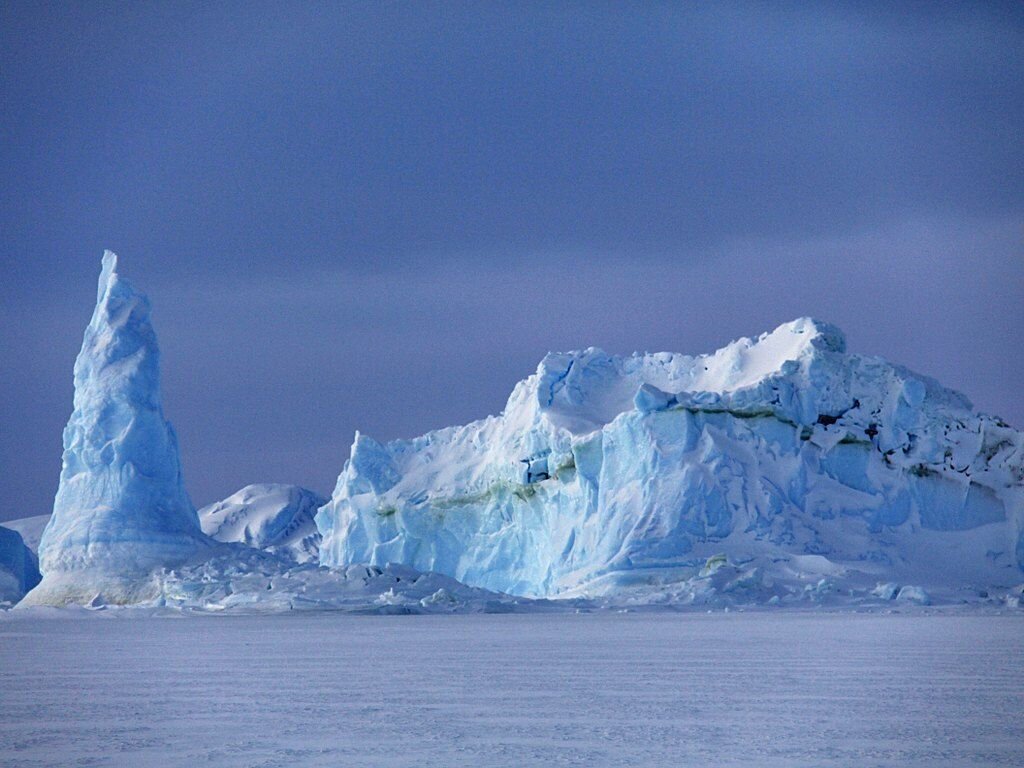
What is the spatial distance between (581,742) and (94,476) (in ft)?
95.3

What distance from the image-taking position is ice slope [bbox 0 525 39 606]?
4059cm

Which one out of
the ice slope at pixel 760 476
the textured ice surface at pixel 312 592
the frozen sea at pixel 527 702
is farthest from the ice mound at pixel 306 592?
the frozen sea at pixel 527 702

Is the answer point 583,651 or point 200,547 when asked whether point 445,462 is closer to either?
point 200,547

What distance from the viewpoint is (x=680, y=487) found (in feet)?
111

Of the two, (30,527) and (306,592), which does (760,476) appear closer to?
(306,592)

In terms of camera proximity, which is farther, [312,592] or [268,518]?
[268,518]

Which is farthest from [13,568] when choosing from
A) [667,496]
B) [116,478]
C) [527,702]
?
[527,702]

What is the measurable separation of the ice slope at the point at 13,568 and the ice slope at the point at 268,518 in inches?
929

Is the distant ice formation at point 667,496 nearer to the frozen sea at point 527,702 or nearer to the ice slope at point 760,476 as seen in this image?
the ice slope at point 760,476

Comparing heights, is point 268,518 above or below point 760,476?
below

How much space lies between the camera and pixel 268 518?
2940 inches

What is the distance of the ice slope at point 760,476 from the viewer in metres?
33.1

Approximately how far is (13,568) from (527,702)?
125 ft

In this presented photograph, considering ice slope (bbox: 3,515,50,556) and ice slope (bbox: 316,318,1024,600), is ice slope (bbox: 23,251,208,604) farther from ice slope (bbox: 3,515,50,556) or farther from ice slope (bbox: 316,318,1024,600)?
ice slope (bbox: 3,515,50,556)
